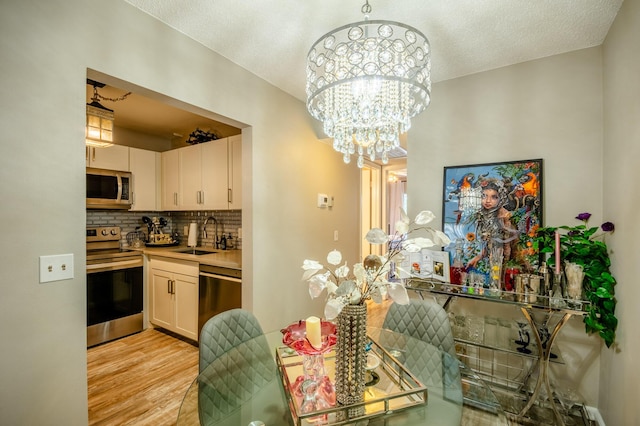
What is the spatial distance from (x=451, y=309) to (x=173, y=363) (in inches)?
100.0

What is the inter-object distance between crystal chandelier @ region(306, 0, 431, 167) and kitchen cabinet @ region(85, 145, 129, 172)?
2.86 metres

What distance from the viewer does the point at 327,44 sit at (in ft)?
4.64

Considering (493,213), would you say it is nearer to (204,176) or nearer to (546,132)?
(546,132)

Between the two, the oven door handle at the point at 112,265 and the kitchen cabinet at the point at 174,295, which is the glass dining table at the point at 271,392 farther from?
the oven door handle at the point at 112,265

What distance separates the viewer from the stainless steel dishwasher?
2.57 m

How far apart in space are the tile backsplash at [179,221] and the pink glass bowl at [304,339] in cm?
230

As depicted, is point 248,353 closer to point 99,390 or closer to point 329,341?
point 329,341

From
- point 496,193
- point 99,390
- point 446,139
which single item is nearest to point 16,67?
point 99,390

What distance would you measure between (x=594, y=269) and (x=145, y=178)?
4.42 metres

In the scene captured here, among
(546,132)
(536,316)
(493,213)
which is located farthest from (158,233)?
(546,132)

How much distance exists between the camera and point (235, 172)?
3.02 m

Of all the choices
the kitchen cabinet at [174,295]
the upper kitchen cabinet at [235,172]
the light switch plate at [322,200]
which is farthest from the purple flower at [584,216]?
the kitchen cabinet at [174,295]

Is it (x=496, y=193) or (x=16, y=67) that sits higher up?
(x=16, y=67)

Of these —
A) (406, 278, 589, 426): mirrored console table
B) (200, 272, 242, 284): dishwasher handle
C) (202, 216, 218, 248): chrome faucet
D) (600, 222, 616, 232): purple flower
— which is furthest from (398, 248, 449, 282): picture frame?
(202, 216, 218, 248): chrome faucet
